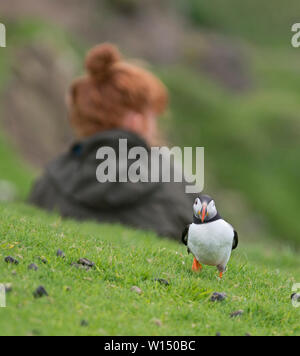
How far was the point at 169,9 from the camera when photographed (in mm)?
50281

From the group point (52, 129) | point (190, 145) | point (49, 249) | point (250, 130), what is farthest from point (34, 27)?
point (49, 249)

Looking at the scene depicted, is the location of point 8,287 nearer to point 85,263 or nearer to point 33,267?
point 33,267

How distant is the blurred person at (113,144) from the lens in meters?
10.3

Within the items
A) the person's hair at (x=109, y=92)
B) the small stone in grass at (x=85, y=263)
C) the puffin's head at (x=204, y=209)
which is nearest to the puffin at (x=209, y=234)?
the puffin's head at (x=204, y=209)

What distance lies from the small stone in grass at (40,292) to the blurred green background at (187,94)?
7.68 metres

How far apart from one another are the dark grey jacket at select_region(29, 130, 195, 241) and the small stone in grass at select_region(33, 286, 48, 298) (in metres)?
5.04

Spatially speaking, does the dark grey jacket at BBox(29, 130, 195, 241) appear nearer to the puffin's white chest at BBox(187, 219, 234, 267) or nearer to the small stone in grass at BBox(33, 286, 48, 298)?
the puffin's white chest at BBox(187, 219, 234, 267)

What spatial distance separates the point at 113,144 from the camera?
33.8 ft

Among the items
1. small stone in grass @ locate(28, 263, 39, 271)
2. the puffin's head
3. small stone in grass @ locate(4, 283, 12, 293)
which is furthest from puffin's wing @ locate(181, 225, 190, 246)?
small stone in grass @ locate(4, 283, 12, 293)

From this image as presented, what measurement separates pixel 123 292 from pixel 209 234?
1028 millimetres

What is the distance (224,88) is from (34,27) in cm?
2098

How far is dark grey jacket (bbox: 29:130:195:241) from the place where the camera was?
405 inches

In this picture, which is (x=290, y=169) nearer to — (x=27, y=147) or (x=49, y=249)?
(x=27, y=147)

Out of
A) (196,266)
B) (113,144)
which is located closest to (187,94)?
(113,144)
